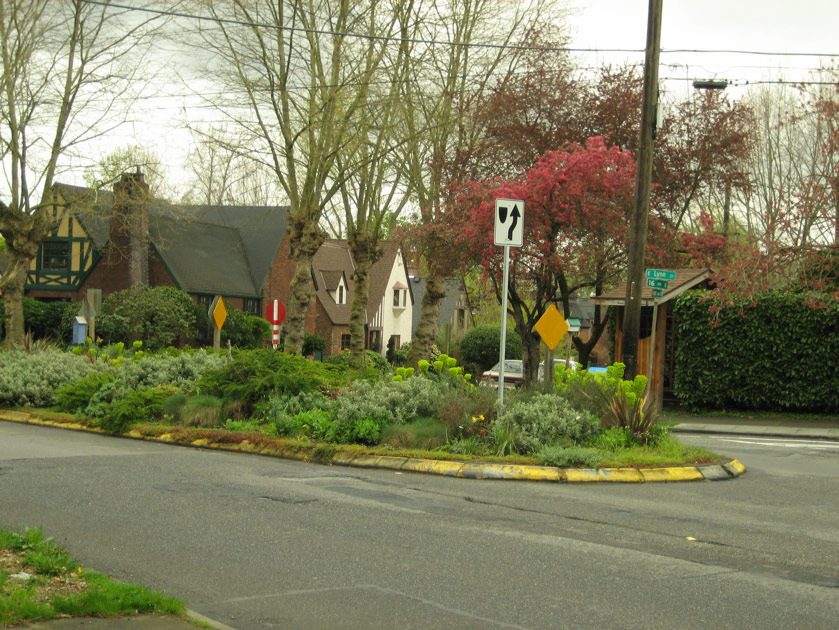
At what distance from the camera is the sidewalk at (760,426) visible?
19.9 meters

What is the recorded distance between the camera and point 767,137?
125 ft

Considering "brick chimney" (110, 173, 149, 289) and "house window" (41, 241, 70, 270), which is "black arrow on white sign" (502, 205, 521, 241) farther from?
"house window" (41, 241, 70, 270)

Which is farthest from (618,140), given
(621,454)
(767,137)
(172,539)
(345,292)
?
(345,292)

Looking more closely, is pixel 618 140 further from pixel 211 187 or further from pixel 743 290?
pixel 211 187

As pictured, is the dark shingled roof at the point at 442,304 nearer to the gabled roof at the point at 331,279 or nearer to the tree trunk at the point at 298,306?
the gabled roof at the point at 331,279

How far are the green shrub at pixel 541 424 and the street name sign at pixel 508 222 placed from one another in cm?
231

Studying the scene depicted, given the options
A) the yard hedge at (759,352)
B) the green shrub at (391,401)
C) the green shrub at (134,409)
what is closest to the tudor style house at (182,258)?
the yard hedge at (759,352)

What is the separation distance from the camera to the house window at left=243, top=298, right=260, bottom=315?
5034 centimetres

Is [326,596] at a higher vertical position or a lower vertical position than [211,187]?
lower

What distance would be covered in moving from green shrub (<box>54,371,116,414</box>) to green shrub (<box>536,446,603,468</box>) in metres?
10.00

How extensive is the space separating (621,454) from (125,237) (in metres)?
36.8

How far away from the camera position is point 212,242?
5059 centimetres

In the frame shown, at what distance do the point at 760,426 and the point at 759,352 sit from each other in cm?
238

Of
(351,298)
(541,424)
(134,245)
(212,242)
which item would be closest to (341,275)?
(351,298)
